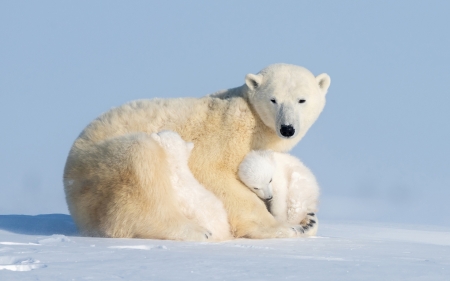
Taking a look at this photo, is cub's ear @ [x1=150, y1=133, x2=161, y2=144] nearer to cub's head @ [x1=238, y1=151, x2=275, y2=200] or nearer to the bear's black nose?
cub's head @ [x1=238, y1=151, x2=275, y2=200]

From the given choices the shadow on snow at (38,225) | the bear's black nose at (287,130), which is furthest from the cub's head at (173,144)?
the shadow on snow at (38,225)

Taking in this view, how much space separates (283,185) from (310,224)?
448 millimetres

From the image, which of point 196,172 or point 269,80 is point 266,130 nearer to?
point 269,80

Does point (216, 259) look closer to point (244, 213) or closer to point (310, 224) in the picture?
point (244, 213)

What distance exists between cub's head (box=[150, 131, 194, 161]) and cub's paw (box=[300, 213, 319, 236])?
4.35ft

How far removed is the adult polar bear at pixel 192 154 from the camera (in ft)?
18.0

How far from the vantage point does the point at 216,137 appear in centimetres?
627

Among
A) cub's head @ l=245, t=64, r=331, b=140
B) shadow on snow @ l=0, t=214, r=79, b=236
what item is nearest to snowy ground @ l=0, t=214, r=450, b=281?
shadow on snow @ l=0, t=214, r=79, b=236

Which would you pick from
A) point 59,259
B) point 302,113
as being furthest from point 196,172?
point 59,259

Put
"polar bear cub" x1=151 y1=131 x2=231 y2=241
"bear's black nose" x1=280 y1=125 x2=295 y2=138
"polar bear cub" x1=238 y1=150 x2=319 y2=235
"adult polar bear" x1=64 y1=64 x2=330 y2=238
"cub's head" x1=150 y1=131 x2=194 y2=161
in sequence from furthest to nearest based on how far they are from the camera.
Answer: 1. "bear's black nose" x1=280 y1=125 x2=295 y2=138
2. "polar bear cub" x1=238 y1=150 x2=319 y2=235
3. "cub's head" x1=150 y1=131 x2=194 y2=161
4. "polar bear cub" x1=151 y1=131 x2=231 y2=241
5. "adult polar bear" x1=64 y1=64 x2=330 y2=238

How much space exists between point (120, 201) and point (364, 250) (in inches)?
77.9

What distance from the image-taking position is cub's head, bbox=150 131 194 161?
584 cm

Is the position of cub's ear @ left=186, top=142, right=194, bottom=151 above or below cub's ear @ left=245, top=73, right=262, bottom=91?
below

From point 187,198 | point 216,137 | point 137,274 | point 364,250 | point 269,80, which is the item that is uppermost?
point 269,80
